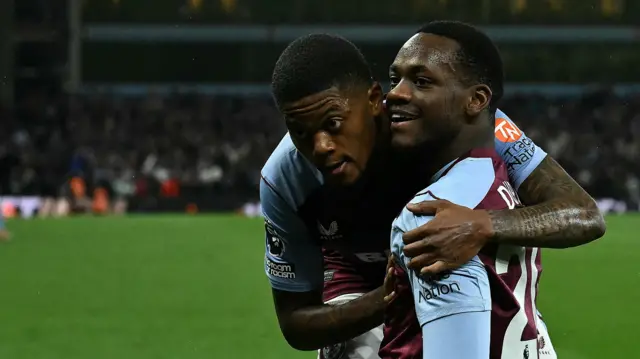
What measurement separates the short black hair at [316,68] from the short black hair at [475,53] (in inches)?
13.3

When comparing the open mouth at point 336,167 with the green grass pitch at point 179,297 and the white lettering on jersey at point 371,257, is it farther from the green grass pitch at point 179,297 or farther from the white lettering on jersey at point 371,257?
the green grass pitch at point 179,297

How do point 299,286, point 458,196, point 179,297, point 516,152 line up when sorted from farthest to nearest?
point 179,297 < point 299,286 < point 516,152 < point 458,196

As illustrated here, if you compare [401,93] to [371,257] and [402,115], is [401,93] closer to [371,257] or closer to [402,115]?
[402,115]

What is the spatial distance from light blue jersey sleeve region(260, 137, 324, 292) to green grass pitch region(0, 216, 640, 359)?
10.4 ft

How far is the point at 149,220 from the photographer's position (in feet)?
61.8

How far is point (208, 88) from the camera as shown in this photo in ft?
84.8

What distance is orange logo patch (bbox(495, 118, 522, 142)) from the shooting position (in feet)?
12.7

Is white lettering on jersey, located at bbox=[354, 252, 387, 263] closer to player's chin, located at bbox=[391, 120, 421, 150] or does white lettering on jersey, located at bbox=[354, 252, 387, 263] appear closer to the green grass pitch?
player's chin, located at bbox=[391, 120, 421, 150]

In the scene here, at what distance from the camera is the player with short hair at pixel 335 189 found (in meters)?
3.29

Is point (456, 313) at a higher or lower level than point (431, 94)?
lower

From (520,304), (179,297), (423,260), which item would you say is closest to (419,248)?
(423,260)

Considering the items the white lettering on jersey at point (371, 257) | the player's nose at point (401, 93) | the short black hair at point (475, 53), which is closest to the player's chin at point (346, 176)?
the player's nose at point (401, 93)

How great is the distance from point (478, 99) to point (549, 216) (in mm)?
445

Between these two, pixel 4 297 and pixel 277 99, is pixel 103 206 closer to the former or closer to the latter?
pixel 4 297
